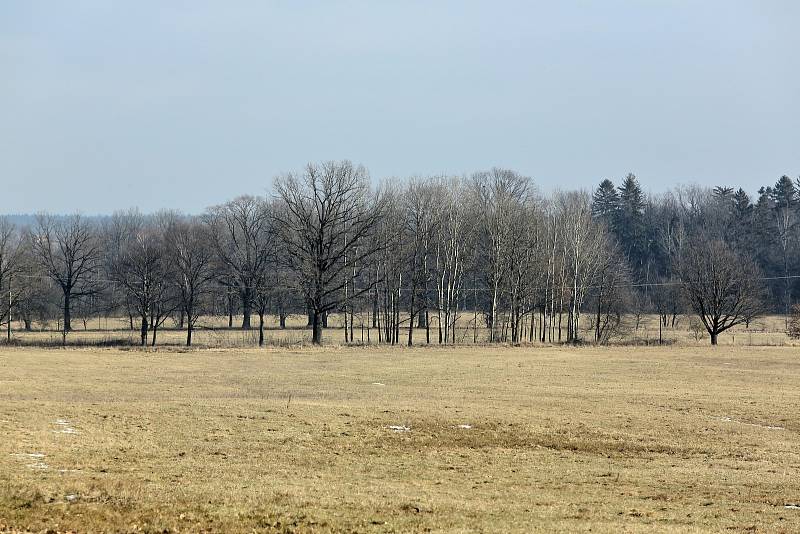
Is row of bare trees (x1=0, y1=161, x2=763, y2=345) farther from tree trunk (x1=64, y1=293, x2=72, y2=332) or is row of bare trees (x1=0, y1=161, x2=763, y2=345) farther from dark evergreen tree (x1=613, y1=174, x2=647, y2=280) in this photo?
dark evergreen tree (x1=613, y1=174, x2=647, y2=280)

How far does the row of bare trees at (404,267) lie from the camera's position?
268 feet

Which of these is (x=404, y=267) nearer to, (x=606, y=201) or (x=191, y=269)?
(x=191, y=269)

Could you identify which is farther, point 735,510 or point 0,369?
point 0,369

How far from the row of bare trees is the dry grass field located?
31618mm

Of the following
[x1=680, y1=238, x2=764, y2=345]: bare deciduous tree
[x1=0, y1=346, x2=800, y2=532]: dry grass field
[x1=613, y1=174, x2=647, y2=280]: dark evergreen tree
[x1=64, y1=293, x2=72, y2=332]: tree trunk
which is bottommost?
[x1=0, y1=346, x2=800, y2=532]: dry grass field

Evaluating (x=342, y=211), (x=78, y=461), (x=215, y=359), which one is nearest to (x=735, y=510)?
(x=78, y=461)

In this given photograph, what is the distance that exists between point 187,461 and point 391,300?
6829cm

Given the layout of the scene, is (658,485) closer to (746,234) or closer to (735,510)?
(735,510)

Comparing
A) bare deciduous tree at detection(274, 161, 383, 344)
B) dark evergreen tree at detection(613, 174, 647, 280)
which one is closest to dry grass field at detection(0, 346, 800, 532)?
bare deciduous tree at detection(274, 161, 383, 344)

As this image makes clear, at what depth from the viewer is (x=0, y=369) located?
151 feet

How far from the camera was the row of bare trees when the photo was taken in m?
81.6

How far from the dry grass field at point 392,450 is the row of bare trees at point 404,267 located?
3162 cm

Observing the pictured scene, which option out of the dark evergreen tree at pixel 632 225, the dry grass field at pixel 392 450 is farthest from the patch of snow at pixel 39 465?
the dark evergreen tree at pixel 632 225

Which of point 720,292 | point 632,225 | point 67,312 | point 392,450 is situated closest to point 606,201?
point 632,225
